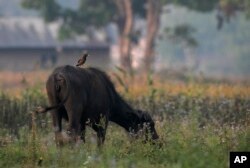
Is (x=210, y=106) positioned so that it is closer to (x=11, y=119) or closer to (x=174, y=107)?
(x=174, y=107)

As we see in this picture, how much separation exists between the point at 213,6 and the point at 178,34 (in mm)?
3176

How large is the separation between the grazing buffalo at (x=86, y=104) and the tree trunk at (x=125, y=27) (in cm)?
3236

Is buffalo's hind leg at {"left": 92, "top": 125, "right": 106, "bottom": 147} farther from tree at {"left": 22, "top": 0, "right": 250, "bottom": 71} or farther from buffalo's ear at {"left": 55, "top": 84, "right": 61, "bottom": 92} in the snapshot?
tree at {"left": 22, "top": 0, "right": 250, "bottom": 71}

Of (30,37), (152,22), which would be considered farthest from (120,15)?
(30,37)

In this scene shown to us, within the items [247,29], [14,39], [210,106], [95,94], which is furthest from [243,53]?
[95,94]

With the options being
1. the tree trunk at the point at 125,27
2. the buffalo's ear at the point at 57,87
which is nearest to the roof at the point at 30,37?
the tree trunk at the point at 125,27

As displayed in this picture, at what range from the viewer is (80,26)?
48156mm

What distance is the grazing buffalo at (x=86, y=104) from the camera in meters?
12.8

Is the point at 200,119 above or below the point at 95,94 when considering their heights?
below

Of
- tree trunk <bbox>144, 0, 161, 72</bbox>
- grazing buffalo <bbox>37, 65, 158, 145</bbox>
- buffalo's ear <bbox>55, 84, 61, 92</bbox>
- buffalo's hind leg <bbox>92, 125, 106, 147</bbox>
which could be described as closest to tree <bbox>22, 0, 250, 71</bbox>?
tree trunk <bbox>144, 0, 161, 72</bbox>

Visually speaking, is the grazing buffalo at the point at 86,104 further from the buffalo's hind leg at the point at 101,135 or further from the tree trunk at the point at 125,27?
the tree trunk at the point at 125,27

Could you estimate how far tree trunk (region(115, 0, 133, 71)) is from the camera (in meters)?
47.5

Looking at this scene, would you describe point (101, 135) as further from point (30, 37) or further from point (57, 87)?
point (30, 37)

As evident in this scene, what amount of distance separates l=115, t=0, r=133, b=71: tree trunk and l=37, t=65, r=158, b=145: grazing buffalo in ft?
106
